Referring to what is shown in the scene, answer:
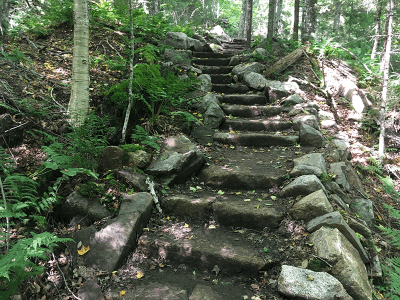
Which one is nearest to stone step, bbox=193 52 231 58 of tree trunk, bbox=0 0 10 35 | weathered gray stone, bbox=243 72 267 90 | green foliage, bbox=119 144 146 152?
weathered gray stone, bbox=243 72 267 90

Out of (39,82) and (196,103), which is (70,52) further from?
(196,103)

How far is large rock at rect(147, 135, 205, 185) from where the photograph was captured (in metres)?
3.71

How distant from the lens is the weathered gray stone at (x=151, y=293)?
224 centimetres

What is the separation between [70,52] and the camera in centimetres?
614

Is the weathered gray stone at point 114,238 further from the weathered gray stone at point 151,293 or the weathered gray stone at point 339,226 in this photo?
the weathered gray stone at point 339,226

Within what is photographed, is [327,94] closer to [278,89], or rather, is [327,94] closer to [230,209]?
[278,89]

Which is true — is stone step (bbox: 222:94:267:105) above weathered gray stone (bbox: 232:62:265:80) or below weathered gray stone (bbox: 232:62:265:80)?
below

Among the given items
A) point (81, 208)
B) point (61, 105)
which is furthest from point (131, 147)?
point (61, 105)

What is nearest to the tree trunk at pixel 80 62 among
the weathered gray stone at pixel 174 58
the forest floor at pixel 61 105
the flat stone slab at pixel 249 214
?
the forest floor at pixel 61 105

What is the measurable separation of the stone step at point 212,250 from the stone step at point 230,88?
505 centimetres

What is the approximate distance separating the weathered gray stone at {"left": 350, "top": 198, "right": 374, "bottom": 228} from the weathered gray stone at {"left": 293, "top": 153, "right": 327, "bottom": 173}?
32.8 inches

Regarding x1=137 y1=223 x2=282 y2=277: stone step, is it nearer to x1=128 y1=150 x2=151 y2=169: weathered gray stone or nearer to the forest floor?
the forest floor

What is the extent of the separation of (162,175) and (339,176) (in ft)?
9.54

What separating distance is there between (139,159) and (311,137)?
132 inches
